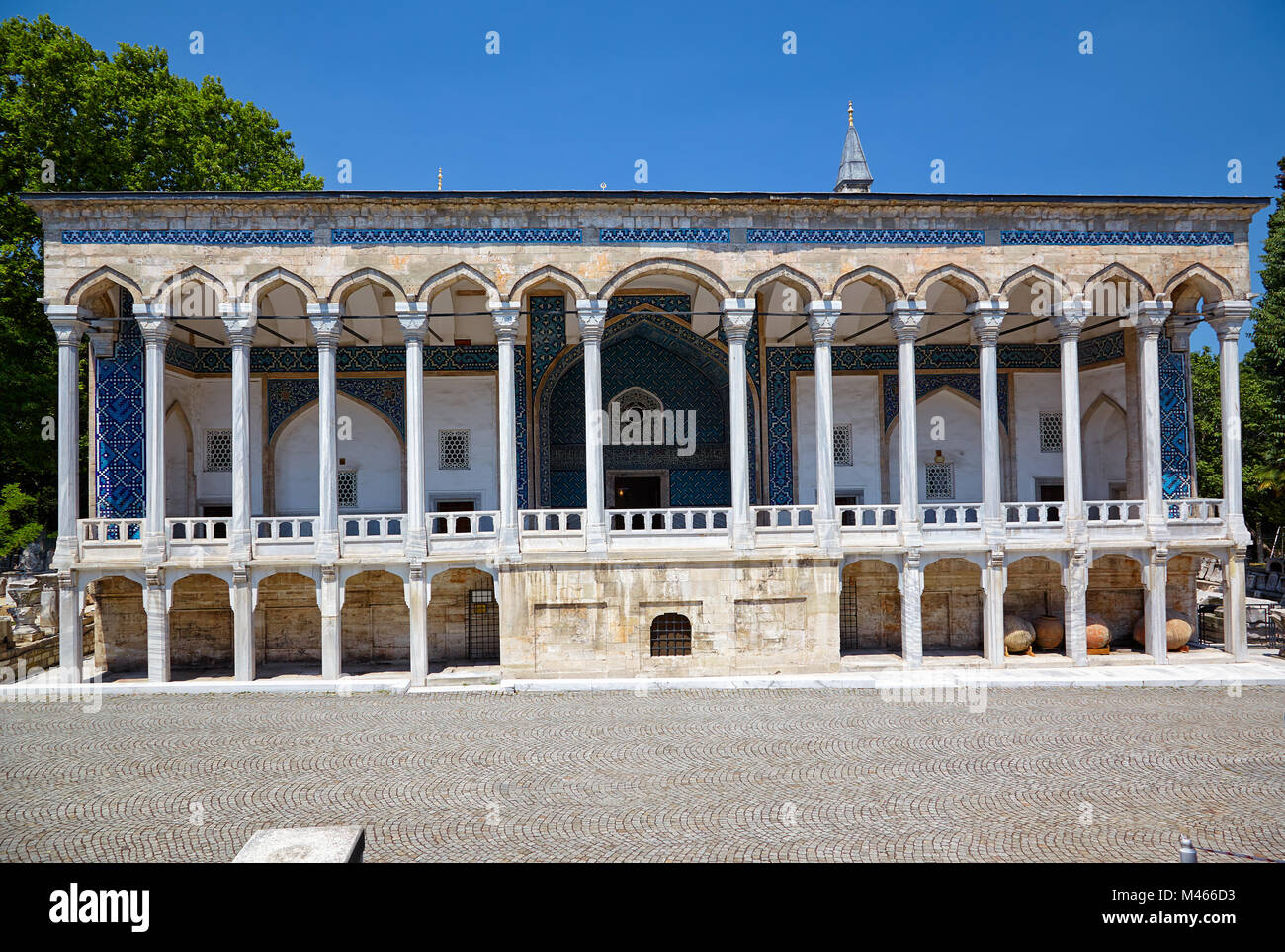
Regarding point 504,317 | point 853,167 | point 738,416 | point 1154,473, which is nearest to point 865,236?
point 738,416

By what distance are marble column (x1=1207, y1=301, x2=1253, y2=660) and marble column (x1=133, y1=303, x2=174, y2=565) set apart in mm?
20172

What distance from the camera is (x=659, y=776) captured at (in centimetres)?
916

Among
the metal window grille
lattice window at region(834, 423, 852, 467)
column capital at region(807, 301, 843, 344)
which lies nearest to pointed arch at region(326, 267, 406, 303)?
the metal window grille

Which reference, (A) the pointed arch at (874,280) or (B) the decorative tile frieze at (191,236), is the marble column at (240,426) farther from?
(A) the pointed arch at (874,280)

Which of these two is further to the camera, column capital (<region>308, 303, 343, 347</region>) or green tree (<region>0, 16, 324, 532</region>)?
green tree (<region>0, 16, 324, 532</region>)

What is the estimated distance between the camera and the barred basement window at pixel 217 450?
1848 cm

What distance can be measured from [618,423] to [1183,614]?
13.0m

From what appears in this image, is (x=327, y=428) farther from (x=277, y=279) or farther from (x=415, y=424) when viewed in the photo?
(x=277, y=279)

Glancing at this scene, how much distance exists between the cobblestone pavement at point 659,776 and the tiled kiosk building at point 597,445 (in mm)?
2297

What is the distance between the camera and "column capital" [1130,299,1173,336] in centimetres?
1571

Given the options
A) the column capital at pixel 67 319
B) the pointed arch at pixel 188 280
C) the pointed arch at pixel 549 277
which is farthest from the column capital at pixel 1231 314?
the column capital at pixel 67 319

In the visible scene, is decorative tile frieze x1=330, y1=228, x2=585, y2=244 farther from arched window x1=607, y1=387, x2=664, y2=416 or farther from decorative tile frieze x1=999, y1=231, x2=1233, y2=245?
decorative tile frieze x1=999, y1=231, x2=1233, y2=245

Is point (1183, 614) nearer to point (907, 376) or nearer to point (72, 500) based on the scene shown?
point (907, 376)

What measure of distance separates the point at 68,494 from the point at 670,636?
37.2 ft
